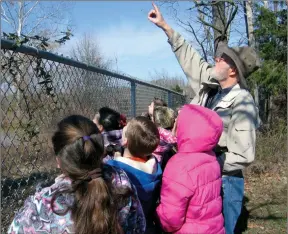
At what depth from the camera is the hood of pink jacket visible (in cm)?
276

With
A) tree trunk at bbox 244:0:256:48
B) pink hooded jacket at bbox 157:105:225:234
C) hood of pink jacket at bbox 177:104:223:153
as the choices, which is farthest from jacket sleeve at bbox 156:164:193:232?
tree trunk at bbox 244:0:256:48

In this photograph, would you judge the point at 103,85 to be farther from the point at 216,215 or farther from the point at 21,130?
the point at 216,215

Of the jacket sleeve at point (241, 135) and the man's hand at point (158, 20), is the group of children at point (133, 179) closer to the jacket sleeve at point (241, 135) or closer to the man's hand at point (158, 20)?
the jacket sleeve at point (241, 135)

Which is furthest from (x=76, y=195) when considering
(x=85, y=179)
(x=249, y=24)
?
(x=249, y=24)

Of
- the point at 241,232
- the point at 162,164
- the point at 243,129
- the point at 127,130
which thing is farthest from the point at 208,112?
the point at 241,232

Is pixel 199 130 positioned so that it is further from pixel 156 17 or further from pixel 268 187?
pixel 268 187

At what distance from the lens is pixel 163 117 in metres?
3.63

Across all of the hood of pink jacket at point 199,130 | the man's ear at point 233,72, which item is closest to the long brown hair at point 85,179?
the hood of pink jacket at point 199,130

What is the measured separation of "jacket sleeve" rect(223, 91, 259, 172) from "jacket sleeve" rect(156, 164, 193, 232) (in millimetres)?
485

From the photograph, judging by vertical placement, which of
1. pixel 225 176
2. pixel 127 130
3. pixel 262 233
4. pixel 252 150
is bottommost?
pixel 262 233

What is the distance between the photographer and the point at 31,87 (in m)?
2.81

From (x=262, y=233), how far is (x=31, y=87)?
11.4ft

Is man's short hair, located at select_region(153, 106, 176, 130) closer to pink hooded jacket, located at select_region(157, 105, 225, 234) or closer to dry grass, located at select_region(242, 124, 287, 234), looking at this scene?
pink hooded jacket, located at select_region(157, 105, 225, 234)

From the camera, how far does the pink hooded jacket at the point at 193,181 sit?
8.64 feet
